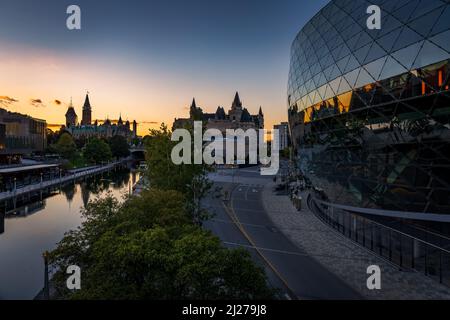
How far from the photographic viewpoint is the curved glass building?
19.8 m

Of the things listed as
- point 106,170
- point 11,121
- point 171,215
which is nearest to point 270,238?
point 171,215

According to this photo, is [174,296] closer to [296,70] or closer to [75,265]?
[75,265]

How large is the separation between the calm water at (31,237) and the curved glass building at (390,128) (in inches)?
948

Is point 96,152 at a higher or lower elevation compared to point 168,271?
higher

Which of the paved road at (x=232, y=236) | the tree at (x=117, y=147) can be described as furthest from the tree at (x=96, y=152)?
the paved road at (x=232, y=236)

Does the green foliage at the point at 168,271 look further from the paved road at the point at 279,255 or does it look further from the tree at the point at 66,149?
the tree at the point at 66,149

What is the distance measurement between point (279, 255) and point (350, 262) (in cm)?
469

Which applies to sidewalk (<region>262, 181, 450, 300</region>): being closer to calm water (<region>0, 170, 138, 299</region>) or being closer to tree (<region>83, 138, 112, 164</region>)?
calm water (<region>0, 170, 138, 299</region>)

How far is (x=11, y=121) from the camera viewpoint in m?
126

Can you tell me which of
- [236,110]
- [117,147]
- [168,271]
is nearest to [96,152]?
[117,147]

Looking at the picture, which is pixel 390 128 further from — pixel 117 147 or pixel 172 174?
pixel 117 147

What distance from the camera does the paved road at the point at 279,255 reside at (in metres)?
16.2

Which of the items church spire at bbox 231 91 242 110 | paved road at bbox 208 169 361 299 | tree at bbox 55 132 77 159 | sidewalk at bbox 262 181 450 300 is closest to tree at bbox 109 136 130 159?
tree at bbox 55 132 77 159

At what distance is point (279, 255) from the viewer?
2156 centimetres
